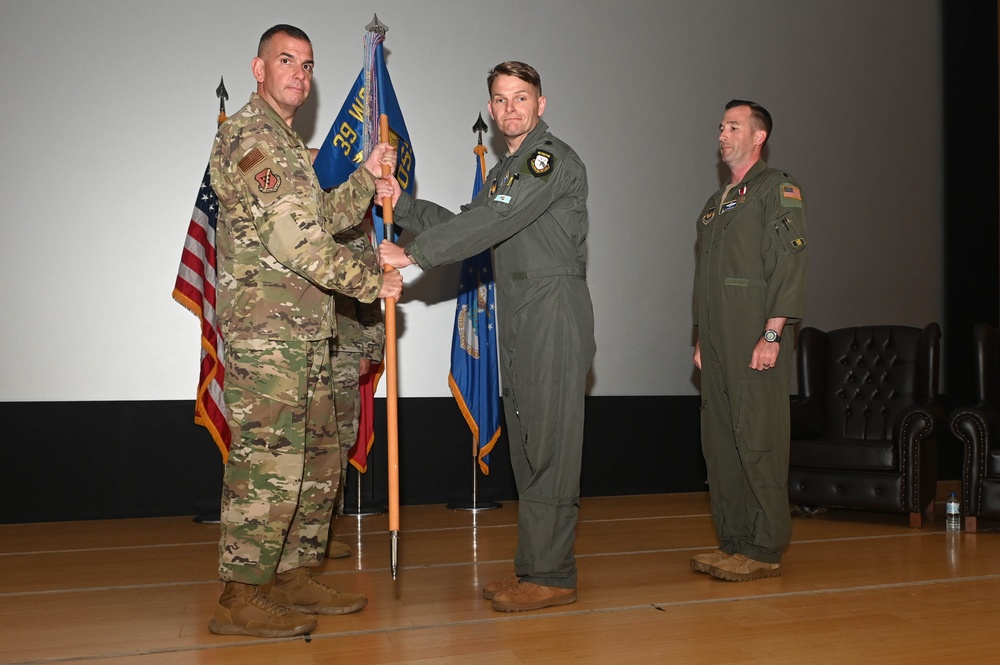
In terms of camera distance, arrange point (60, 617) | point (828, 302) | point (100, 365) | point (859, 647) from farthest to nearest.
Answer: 1. point (828, 302)
2. point (100, 365)
3. point (60, 617)
4. point (859, 647)

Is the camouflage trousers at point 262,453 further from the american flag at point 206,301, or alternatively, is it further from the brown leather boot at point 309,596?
the american flag at point 206,301

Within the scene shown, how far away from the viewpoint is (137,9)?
4.95 meters

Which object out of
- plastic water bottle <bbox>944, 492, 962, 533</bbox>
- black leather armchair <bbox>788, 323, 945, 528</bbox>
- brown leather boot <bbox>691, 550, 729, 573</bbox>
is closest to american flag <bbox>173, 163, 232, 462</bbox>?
brown leather boot <bbox>691, 550, 729, 573</bbox>

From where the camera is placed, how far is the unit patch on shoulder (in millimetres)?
3396

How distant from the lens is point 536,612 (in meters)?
2.91

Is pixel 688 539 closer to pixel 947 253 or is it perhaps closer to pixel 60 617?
pixel 60 617

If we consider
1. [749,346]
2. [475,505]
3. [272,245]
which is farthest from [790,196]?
[475,505]

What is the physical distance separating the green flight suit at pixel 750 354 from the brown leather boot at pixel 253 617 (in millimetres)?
1665

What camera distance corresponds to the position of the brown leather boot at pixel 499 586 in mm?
3057

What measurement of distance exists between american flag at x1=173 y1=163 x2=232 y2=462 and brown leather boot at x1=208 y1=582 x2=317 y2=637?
180 centimetres

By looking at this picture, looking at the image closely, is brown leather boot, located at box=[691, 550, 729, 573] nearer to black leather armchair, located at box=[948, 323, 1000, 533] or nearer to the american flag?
black leather armchair, located at box=[948, 323, 1000, 533]

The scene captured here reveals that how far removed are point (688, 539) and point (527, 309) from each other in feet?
5.93

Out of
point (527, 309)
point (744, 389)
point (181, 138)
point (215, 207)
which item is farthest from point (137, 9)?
point (744, 389)

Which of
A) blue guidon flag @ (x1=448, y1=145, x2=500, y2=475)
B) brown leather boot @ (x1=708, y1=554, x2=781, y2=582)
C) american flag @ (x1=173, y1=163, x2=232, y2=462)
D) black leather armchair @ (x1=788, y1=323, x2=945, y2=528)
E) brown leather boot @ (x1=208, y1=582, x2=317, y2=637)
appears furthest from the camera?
blue guidon flag @ (x1=448, y1=145, x2=500, y2=475)
